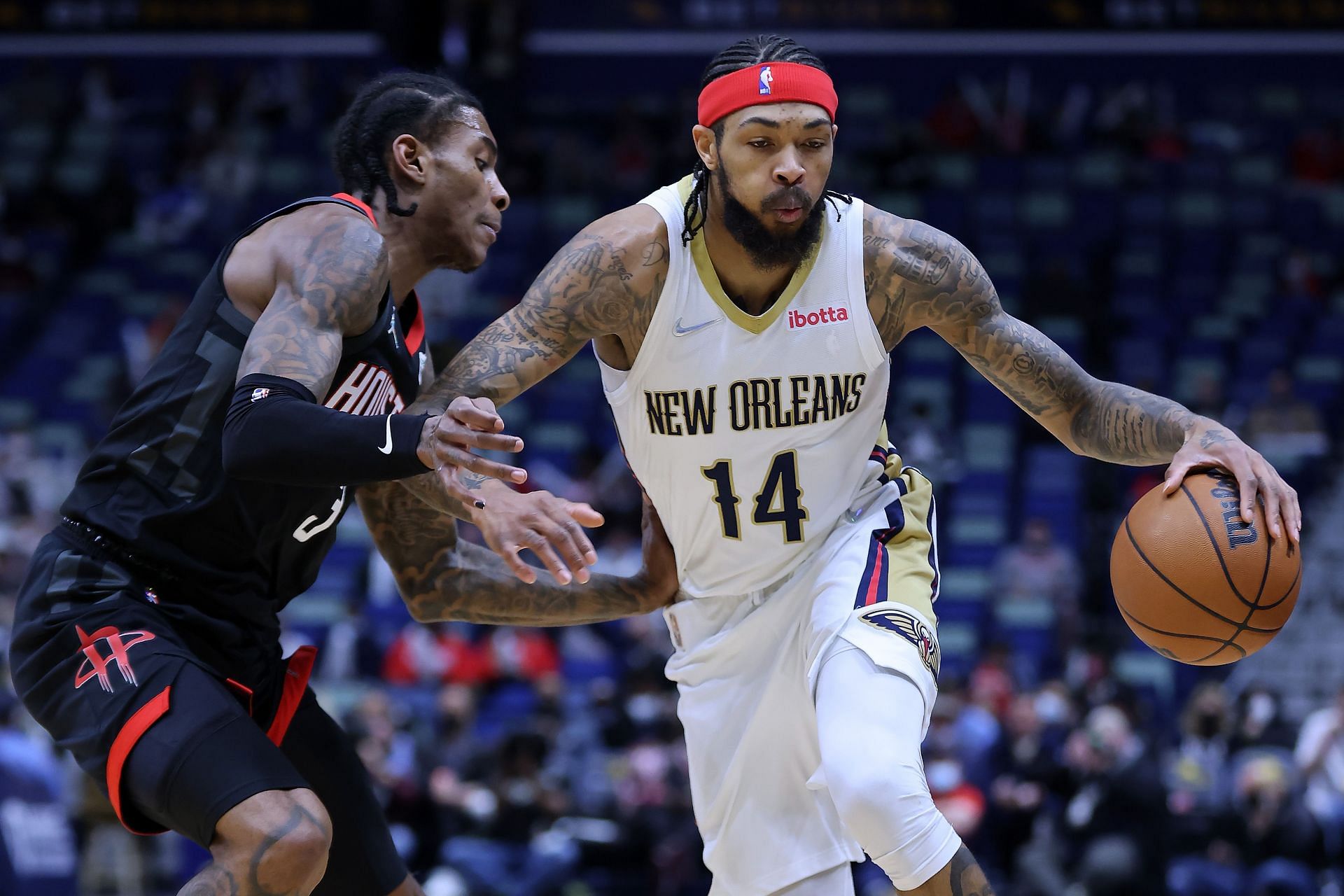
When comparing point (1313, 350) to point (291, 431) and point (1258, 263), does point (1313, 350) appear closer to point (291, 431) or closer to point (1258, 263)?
point (1258, 263)

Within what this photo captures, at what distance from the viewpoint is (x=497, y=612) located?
15.4ft

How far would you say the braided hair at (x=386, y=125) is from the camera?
4.28 meters

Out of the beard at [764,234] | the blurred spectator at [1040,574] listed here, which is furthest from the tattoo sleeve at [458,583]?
the blurred spectator at [1040,574]

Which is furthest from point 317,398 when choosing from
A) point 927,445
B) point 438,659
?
point 927,445

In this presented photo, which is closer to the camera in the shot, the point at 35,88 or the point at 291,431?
the point at 291,431

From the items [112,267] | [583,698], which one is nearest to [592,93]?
[112,267]

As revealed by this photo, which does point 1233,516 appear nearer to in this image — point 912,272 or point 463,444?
point 912,272

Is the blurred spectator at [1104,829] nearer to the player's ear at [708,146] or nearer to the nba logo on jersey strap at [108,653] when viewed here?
the player's ear at [708,146]

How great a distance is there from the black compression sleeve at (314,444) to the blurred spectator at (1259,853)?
6.18 metres

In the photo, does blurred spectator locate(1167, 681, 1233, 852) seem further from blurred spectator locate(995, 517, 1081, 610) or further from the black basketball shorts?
the black basketball shorts

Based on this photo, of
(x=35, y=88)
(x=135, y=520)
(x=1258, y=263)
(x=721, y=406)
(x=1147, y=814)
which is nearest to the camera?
(x=135, y=520)

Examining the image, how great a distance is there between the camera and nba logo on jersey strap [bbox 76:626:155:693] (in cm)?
357

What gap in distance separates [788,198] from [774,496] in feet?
2.59

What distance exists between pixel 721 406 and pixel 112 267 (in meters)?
13.1
